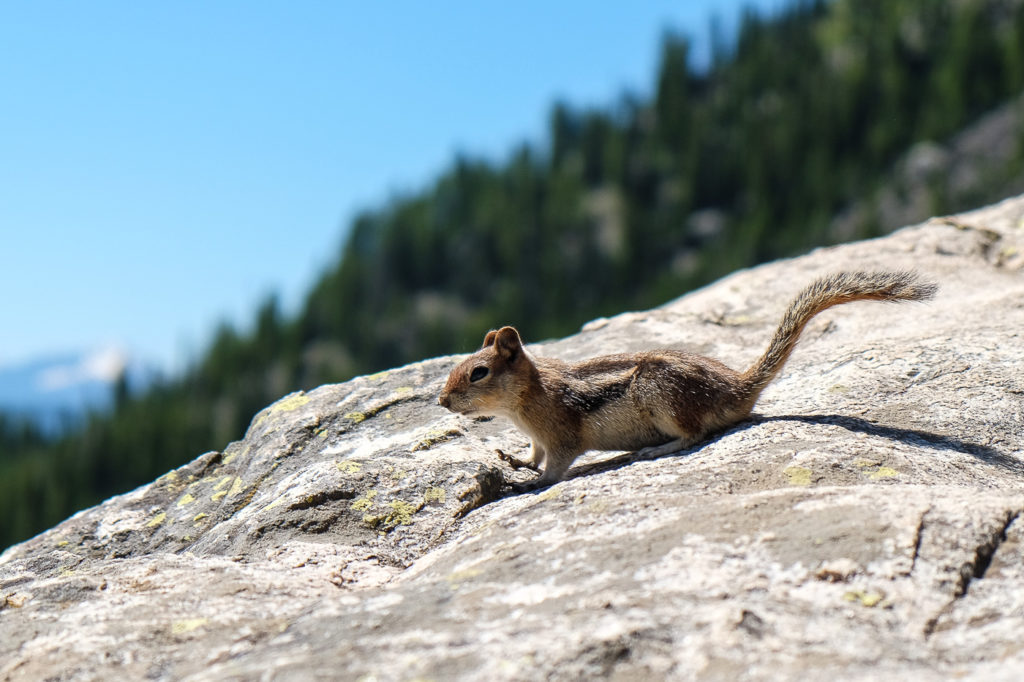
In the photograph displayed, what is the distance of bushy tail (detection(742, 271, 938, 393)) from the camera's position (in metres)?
6.61

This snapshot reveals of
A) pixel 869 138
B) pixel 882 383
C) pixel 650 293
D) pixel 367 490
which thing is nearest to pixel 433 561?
pixel 367 490

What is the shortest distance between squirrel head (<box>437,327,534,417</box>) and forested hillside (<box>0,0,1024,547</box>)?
4299 inches

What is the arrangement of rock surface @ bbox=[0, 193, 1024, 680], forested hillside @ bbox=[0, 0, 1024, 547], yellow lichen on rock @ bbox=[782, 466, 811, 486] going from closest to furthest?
rock surface @ bbox=[0, 193, 1024, 680]
yellow lichen on rock @ bbox=[782, 466, 811, 486]
forested hillside @ bbox=[0, 0, 1024, 547]

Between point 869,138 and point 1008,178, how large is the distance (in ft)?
113

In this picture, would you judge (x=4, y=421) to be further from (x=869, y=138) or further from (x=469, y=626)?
(x=469, y=626)

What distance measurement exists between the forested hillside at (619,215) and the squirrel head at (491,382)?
4299 inches

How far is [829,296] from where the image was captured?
22.2 ft

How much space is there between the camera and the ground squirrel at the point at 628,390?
6734mm

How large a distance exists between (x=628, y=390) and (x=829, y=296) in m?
1.66

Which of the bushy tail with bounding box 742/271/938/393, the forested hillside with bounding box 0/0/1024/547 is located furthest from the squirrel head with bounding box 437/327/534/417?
the forested hillside with bounding box 0/0/1024/547

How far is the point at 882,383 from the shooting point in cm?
733

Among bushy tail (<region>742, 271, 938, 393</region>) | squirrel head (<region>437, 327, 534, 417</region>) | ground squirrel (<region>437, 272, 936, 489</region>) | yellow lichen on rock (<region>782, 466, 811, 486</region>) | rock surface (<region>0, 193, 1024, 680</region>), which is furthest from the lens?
squirrel head (<region>437, 327, 534, 417</region>)

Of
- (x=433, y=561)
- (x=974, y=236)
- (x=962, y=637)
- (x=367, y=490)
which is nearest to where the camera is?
(x=962, y=637)

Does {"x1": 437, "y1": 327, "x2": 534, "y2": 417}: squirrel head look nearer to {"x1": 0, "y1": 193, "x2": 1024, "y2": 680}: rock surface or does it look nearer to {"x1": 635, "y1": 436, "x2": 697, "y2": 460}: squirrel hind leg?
{"x1": 0, "y1": 193, "x2": 1024, "y2": 680}: rock surface
